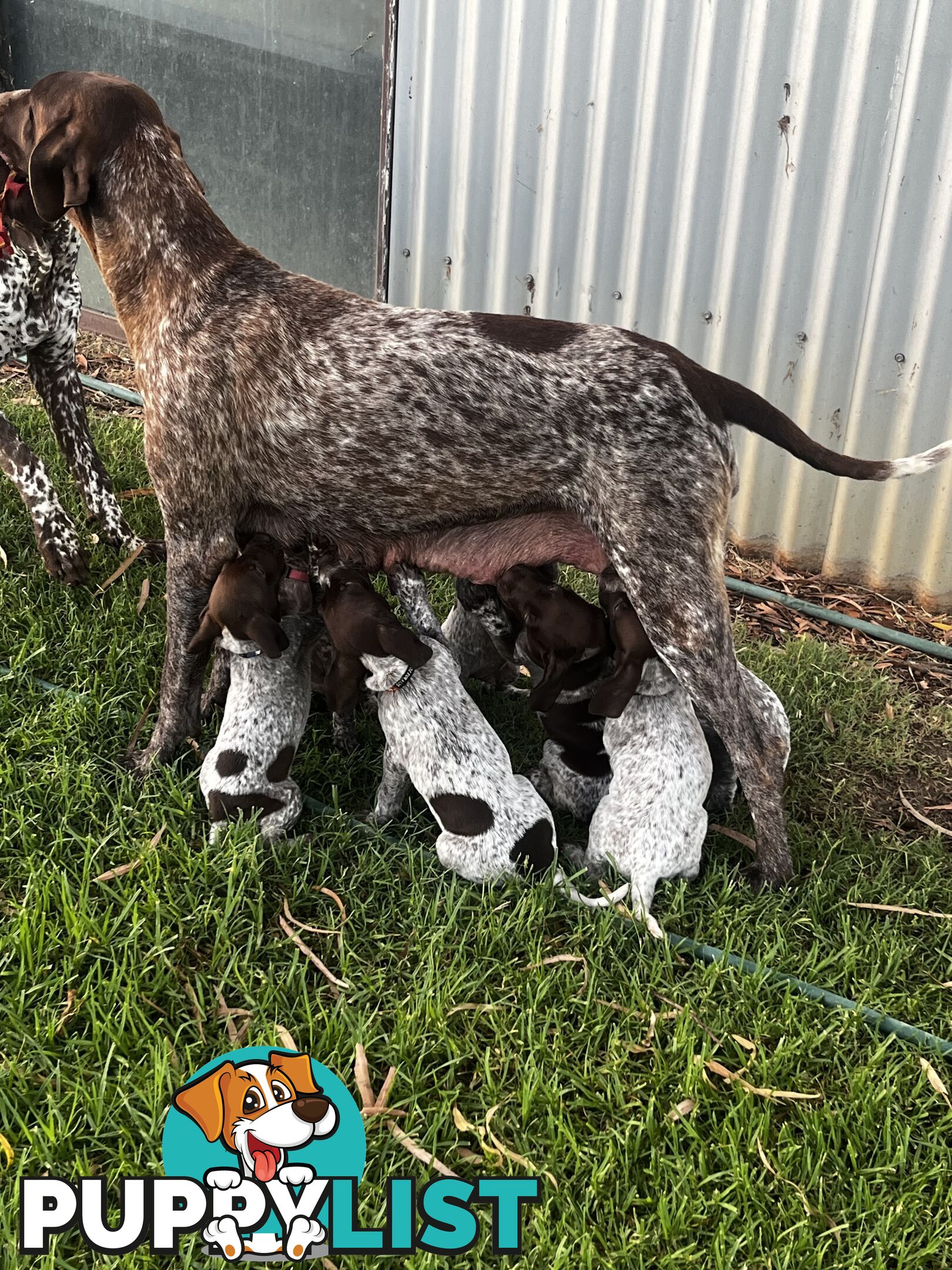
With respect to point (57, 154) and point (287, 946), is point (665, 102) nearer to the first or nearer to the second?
point (57, 154)

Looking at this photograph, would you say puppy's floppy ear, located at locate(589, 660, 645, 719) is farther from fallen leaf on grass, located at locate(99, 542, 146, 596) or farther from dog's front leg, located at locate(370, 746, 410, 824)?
fallen leaf on grass, located at locate(99, 542, 146, 596)

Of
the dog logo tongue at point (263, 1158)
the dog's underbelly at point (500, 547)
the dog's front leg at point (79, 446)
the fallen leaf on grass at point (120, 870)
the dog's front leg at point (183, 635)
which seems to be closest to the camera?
the dog logo tongue at point (263, 1158)

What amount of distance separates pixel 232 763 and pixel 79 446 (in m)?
2.04

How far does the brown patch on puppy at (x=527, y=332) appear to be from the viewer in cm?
292

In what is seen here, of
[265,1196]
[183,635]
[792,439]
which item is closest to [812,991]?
[265,1196]

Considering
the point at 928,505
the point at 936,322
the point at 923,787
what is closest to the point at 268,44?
the point at 936,322

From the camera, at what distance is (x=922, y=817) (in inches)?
132

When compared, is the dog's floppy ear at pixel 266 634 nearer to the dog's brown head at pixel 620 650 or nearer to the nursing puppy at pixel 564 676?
the nursing puppy at pixel 564 676

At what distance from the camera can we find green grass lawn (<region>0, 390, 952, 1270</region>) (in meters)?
2.06

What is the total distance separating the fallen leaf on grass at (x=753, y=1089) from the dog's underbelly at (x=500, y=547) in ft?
4.40

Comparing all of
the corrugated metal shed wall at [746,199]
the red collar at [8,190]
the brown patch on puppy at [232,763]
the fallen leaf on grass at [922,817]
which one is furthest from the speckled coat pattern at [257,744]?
the corrugated metal shed wall at [746,199]

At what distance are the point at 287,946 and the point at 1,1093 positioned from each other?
70 cm

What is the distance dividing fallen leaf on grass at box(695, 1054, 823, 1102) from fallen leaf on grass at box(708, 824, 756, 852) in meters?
0.85

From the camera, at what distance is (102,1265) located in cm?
184
